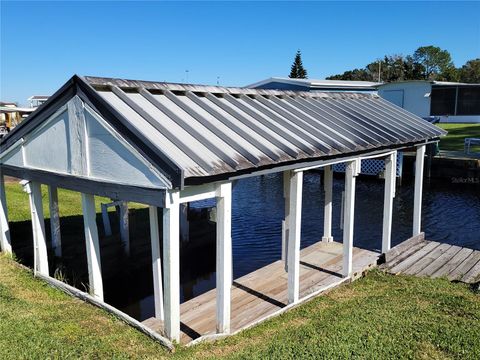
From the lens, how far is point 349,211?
8789 millimetres

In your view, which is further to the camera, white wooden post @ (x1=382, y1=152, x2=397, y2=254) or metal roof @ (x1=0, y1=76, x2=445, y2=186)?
white wooden post @ (x1=382, y1=152, x2=397, y2=254)

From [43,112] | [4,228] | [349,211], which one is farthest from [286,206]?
[4,228]

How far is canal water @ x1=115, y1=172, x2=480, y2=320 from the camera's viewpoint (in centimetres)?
1045

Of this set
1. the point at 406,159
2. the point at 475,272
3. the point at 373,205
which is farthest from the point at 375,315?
the point at 406,159

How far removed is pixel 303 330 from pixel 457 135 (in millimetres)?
31628

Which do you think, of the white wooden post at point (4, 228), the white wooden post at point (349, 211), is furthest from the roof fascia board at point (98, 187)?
the white wooden post at point (349, 211)

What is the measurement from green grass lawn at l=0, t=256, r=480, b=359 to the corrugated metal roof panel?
246 cm

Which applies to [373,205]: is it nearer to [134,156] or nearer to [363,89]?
[134,156]

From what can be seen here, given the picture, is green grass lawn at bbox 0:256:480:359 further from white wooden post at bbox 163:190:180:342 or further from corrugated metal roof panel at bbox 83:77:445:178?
corrugated metal roof panel at bbox 83:77:445:178

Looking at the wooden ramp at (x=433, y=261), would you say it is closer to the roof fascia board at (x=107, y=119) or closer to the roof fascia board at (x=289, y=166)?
the roof fascia board at (x=289, y=166)

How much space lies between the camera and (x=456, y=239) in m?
14.6

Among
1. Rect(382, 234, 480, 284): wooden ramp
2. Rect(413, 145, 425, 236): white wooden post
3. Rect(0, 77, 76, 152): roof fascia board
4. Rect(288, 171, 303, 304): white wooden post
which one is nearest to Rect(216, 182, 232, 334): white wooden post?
Rect(288, 171, 303, 304): white wooden post

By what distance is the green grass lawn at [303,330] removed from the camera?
18.5 ft

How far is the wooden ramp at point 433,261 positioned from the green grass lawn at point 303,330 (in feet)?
3.62
